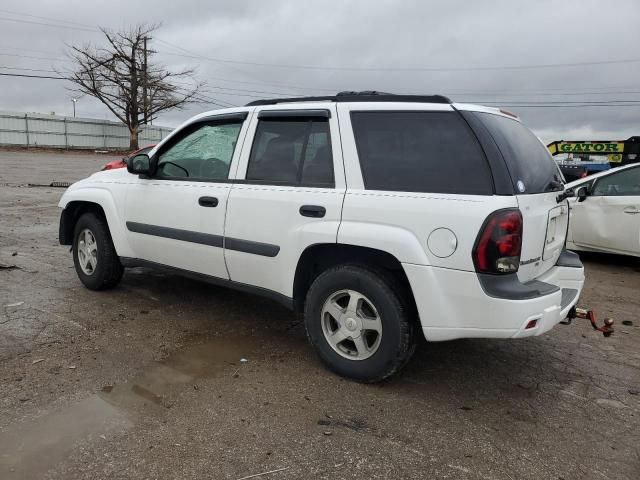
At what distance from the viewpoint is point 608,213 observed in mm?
6969

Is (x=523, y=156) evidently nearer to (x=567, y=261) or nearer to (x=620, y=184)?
(x=567, y=261)

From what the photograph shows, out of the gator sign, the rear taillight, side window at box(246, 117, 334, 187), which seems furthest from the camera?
the gator sign

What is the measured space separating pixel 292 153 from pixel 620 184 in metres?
5.37

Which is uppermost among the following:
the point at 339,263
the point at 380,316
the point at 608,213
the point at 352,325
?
the point at 608,213

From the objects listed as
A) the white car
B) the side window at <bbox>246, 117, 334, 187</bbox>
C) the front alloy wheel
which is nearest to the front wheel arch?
the front alloy wheel

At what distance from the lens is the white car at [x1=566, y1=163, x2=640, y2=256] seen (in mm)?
6754

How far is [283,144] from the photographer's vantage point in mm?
3832

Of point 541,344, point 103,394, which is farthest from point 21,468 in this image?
point 541,344

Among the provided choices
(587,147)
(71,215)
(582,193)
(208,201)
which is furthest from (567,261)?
(587,147)

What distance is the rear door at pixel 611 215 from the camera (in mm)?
6746

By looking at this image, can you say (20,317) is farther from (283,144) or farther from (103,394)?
(283,144)

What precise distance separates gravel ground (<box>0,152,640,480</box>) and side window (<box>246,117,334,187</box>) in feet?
4.32

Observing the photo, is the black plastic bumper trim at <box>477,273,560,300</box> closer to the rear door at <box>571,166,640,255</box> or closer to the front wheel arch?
the front wheel arch

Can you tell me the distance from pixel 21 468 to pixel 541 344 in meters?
3.73
